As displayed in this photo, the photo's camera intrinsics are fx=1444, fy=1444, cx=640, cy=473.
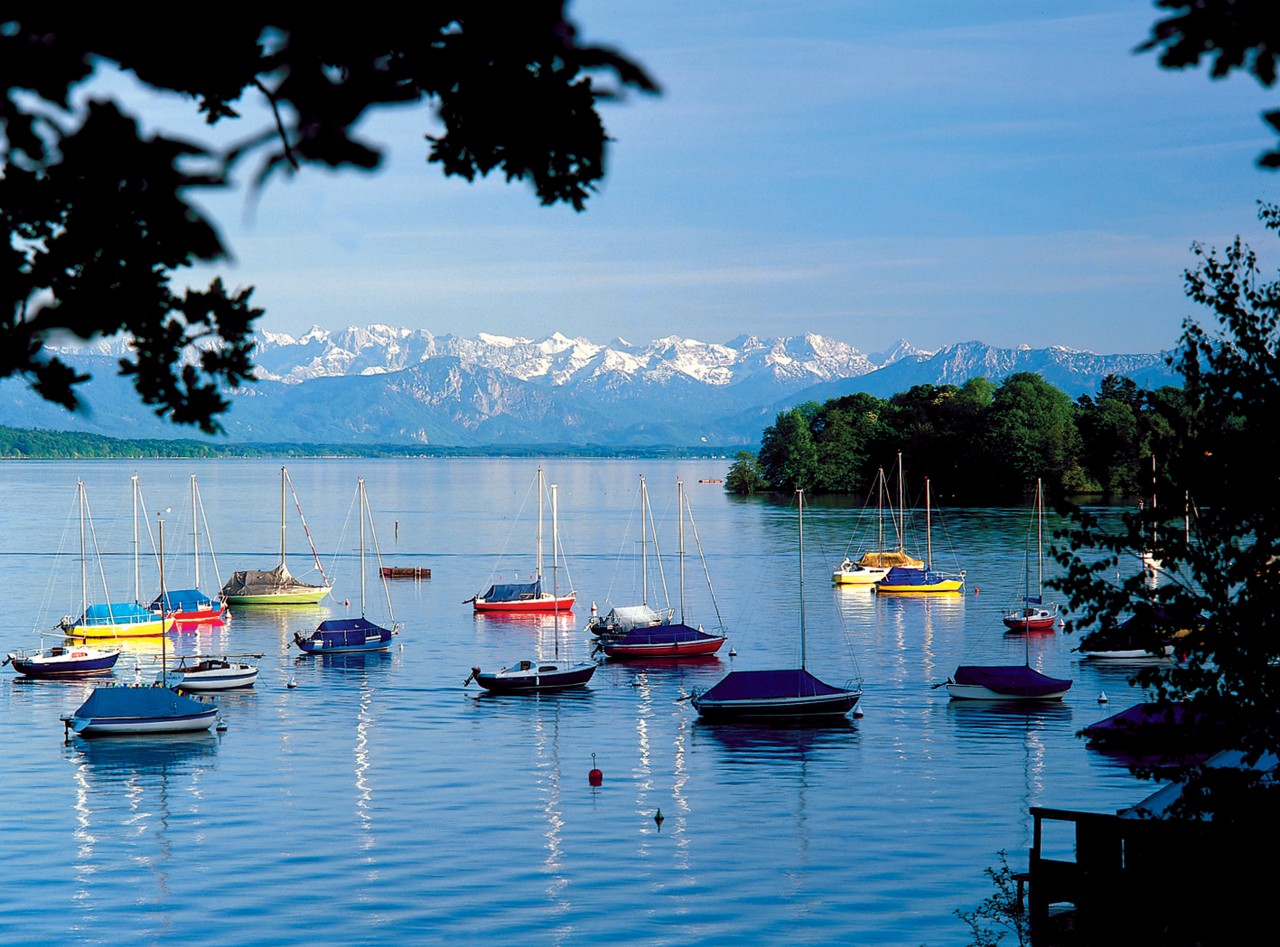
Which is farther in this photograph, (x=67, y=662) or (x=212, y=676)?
(x=67, y=662)

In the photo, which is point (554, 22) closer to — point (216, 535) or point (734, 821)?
point (734, 821)

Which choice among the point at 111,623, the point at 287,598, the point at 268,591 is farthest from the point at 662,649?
the point at 268,591

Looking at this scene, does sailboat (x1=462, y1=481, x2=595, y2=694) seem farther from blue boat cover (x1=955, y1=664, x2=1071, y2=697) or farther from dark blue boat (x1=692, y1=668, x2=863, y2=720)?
blue boat cover (x1=955, y1=664, x2=1071, y2=697)

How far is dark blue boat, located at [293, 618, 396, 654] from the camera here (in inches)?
3034

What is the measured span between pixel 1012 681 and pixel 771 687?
36.4 feet

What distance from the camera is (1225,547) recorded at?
16531 millimetres

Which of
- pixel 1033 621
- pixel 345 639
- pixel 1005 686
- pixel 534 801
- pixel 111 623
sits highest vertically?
pixel 111 623

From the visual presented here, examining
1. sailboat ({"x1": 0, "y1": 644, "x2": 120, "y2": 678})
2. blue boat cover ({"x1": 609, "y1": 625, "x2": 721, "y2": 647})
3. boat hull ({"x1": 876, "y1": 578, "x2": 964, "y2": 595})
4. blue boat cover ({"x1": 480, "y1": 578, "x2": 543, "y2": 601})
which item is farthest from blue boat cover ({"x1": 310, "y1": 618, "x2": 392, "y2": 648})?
boat hull ({"x1": 876, "y1": 578, "x2": 964, "y2": 595})

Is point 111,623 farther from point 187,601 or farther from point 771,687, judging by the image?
point 771,687

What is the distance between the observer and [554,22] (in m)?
6.49

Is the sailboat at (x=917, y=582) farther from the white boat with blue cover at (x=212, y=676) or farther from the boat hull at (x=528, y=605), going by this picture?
the white boat with blue cover at (x=212, y=676)

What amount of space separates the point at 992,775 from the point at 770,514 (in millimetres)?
151006

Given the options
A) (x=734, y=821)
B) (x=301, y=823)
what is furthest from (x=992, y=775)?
(x=301, y=823)

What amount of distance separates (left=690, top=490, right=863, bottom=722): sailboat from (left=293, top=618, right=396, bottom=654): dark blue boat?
25.9 m
